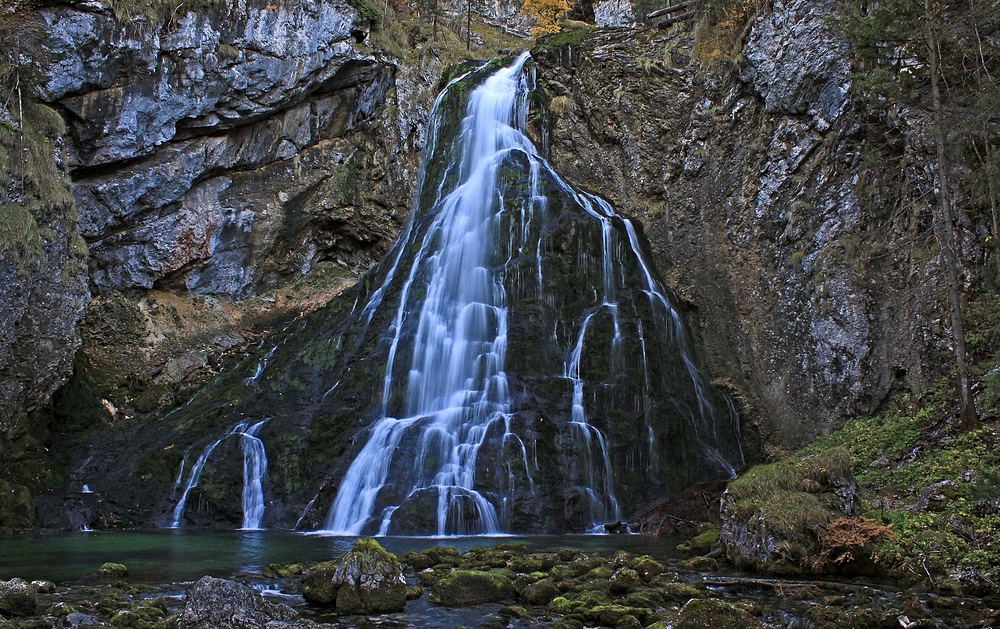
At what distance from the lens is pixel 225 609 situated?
6.00 metres

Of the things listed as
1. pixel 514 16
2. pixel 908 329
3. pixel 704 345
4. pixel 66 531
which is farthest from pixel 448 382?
pixel 514 16

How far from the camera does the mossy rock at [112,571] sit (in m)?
8.97

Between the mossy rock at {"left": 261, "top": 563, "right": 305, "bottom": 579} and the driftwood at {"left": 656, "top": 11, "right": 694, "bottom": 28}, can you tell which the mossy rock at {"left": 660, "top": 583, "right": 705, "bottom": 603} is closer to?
the mossy rock at {"left": 261, "top": 563, "right": 305, "bottom": 579}

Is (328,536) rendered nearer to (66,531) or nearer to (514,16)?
(66,531)

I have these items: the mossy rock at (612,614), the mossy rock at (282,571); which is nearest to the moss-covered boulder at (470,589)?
the mossy rock at (612,614)

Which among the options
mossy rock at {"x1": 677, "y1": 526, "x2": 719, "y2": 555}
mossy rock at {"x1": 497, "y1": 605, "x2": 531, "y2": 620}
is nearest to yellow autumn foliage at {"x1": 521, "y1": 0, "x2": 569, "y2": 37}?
mossy rock at {"x1": 677, "y1": 526, "x2": 719, "y2": 555}

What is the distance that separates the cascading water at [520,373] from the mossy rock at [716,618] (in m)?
8.04

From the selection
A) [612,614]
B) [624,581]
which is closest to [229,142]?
[624,581]

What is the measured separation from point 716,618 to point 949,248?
908cm

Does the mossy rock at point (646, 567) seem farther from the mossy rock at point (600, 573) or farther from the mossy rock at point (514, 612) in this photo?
the mossy rock at point (514, 612)

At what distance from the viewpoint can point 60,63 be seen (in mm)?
18297

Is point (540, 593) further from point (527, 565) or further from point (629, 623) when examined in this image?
point (527, 565)

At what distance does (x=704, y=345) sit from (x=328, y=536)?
10812 millimetres

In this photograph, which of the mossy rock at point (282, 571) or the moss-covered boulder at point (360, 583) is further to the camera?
the mossy rock at point (282, 571)
